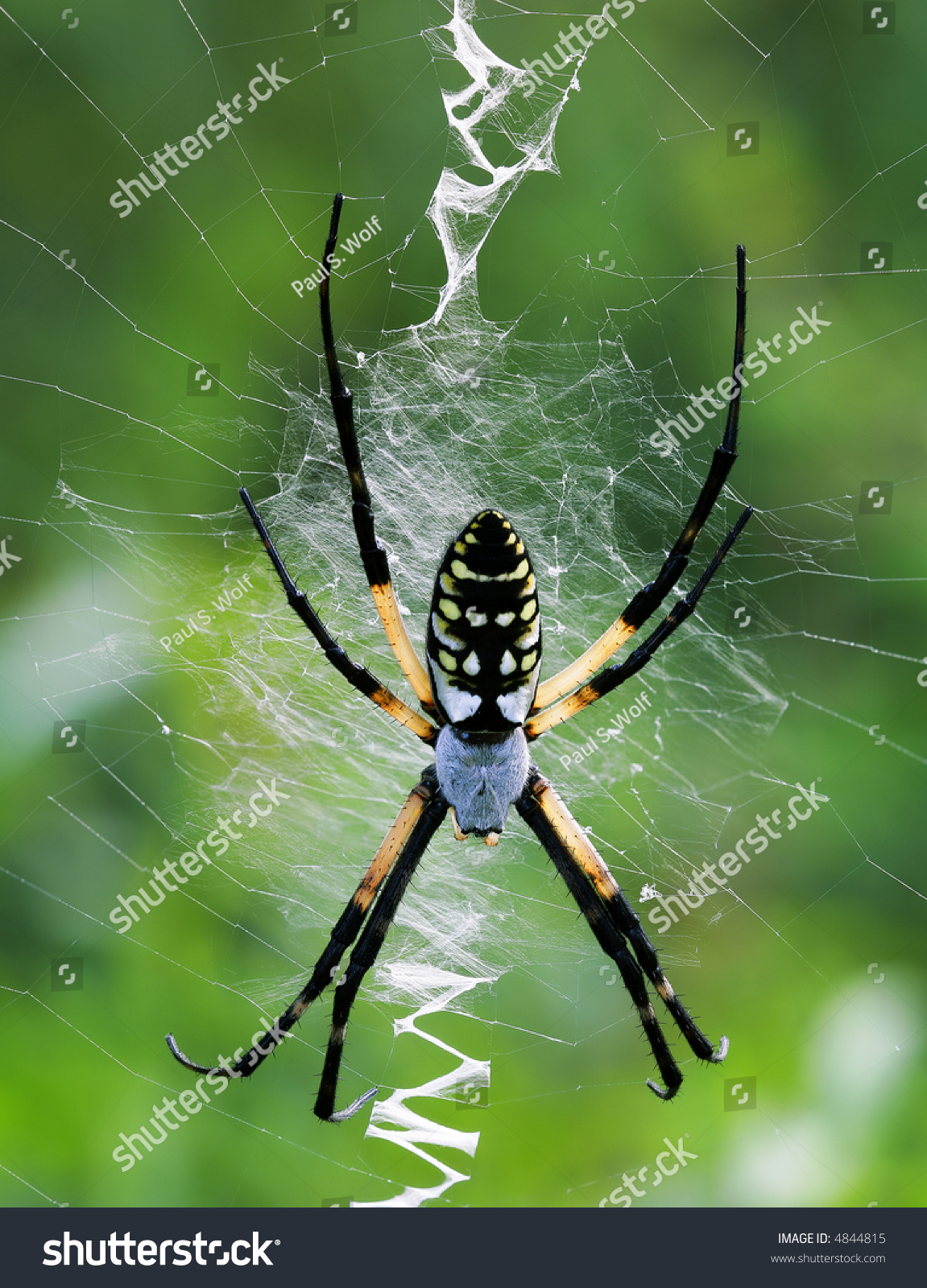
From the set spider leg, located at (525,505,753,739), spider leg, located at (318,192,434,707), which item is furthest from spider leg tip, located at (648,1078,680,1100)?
spider leg, located at (318,192,434,707)

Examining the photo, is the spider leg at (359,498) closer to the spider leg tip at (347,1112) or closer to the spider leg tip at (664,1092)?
the spider leg tip at (347,1112)

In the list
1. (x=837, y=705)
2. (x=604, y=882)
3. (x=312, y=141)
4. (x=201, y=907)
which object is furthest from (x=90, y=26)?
(x=837, y=705)

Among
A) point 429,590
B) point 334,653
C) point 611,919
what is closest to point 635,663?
point 334,653

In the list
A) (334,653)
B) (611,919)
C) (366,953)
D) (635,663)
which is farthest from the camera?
(611,919)

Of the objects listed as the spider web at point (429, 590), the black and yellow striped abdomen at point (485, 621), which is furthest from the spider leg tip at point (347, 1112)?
the black and yellow striped abdomen at point (485, 621)

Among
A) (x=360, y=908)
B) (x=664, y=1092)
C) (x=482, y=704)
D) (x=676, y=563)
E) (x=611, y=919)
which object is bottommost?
(x=664, y=1092)

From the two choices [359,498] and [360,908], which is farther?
[360,908]

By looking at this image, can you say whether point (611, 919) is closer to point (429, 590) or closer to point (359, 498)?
point (429, 590)
